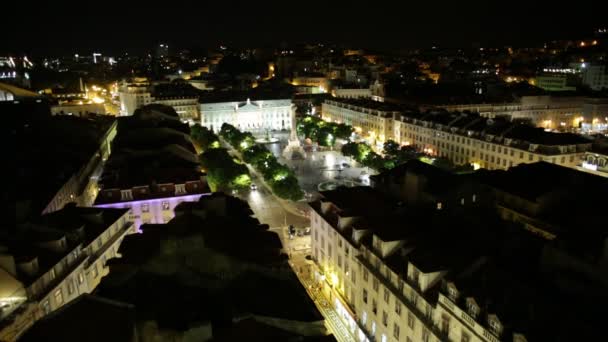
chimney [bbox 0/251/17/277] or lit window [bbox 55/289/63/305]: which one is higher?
chimney [bbox 0/251/17/277]

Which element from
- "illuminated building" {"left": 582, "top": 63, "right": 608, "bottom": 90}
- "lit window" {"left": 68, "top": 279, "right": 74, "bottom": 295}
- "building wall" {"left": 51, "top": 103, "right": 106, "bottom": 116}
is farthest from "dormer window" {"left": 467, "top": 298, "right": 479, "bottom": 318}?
"illuminated building" {"left": 582, "top": 63, "right": 608, "bottom": 90}

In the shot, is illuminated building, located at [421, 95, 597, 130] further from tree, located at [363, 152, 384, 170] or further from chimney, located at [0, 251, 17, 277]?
chimney, located at [0, 251, 17, 277]

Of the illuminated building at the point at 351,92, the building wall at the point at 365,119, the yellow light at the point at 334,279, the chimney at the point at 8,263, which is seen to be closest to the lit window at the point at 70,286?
the chimney at the point at 8,263

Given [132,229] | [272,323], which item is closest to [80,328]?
[272,323]

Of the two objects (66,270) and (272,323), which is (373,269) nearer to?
(272,323)

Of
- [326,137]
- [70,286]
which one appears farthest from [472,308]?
[326,137]

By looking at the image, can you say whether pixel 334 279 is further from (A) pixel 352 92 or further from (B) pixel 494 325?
(A) pixel 352 92

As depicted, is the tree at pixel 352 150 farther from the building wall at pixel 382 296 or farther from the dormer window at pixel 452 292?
the dormer window at pixel 452 292
